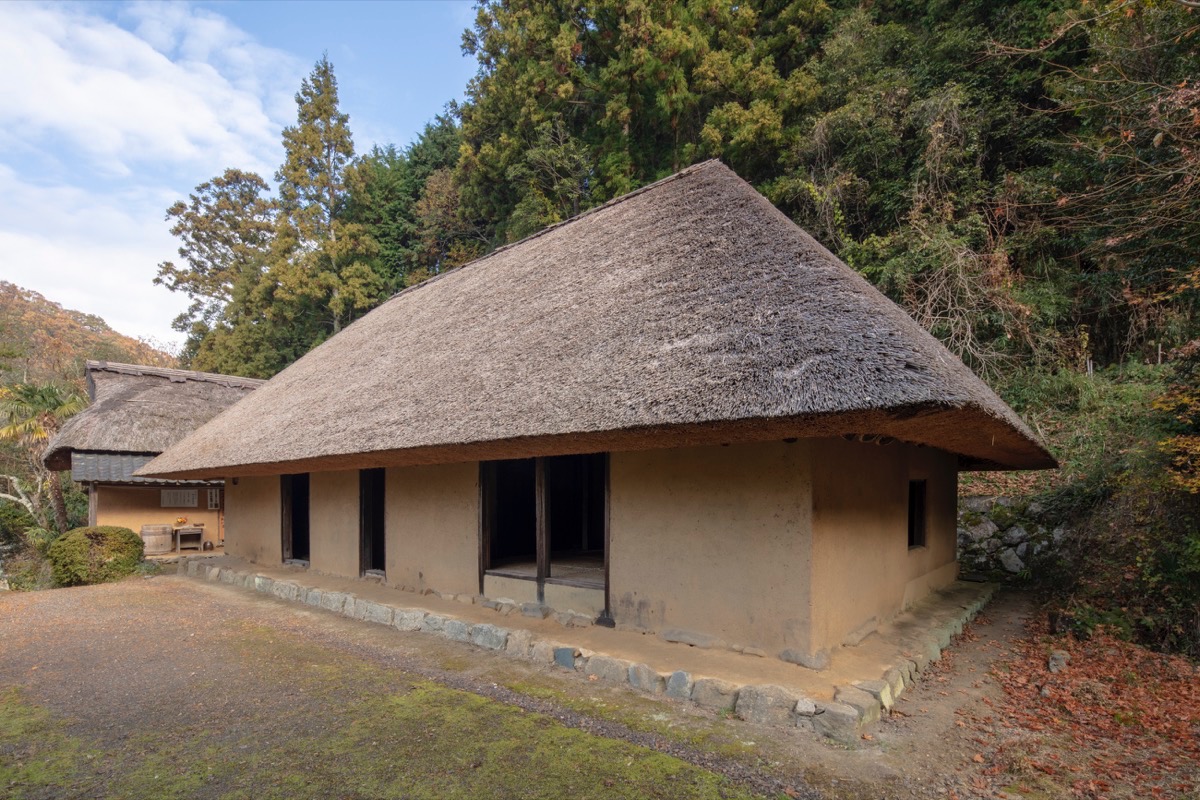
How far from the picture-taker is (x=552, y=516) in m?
9.10

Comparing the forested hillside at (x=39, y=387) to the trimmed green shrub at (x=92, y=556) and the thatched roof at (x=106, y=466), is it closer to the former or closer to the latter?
the thatched roof at (x=106, y=466)

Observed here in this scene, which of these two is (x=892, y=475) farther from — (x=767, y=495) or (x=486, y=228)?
(x=486, y=228)

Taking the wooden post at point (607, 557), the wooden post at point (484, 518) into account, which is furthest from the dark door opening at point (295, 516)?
the wooden post at point (607, 557)

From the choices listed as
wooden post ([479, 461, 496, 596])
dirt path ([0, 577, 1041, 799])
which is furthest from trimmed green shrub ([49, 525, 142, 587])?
wooden post ([479, 461, 496, 596])

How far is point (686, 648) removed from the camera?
4871 millimetres

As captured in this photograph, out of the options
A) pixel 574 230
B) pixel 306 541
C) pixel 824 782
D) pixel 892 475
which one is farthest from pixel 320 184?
pixel 824 782

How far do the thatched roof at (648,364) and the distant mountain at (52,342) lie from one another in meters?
15.1

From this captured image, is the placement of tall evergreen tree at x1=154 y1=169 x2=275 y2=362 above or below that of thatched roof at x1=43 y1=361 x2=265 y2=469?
above

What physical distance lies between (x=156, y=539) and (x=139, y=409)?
118 inches

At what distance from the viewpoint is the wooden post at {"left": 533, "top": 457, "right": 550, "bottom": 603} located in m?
6.24

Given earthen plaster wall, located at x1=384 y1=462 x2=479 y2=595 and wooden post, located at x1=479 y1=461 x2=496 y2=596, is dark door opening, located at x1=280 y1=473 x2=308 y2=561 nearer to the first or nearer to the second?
earthen plaster wall, located at x1=384 y1=462 x2=479 y2=595

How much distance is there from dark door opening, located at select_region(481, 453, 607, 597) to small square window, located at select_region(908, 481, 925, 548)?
3738mm

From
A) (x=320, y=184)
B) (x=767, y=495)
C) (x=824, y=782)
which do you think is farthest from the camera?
(x=320, y=184)

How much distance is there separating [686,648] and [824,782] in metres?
1.81
